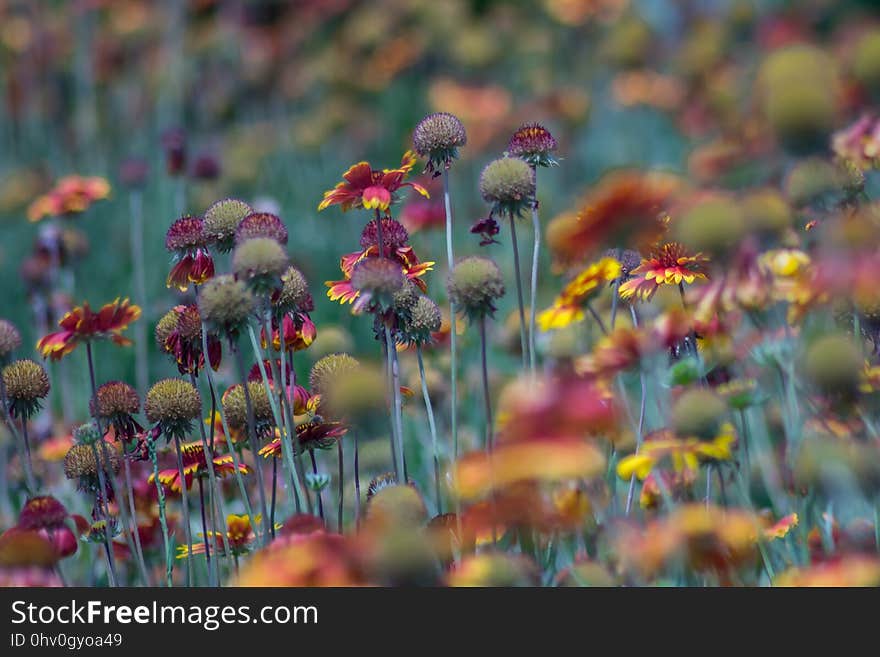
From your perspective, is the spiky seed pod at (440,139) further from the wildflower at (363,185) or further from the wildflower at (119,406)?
the wildflower at (119,406)

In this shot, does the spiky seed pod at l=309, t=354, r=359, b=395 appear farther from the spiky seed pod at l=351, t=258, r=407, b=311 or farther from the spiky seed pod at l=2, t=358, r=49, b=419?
the spiky seed pod at l=2, t=358, r=49, b=419

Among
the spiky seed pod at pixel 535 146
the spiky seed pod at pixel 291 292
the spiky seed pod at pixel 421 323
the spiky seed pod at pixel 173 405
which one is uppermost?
the spiky seed pod at pixel 535 146

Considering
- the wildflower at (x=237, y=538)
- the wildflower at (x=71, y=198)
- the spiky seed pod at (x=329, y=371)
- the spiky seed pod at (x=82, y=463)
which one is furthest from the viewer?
the wildflower at (x=71, y=198)

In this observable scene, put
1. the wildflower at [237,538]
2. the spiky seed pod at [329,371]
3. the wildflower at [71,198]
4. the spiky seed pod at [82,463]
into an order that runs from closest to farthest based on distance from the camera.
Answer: the spiky seed pod at [329,371] → the spiky seed pod at [82,463] → the wildflower at [237,538] → the wildflower at [71,198]

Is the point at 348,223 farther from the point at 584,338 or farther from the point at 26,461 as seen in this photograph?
the point at 26,461

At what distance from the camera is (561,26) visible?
6.43m

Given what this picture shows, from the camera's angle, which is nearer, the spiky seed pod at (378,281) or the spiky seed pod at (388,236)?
the spiky seed pod at (378,281)

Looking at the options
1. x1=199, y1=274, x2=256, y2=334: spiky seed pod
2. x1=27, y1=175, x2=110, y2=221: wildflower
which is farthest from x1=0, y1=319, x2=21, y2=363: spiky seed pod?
x1=27, y1=175, x2=110, y2=221: wildflower

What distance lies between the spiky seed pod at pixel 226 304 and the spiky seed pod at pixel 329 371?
0.16 m

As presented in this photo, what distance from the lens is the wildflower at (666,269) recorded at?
1680 mm

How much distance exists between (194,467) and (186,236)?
0.39 m

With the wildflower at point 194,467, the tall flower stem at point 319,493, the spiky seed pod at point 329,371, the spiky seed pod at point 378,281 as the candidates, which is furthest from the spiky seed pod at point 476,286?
the wildflower at point 194,467
